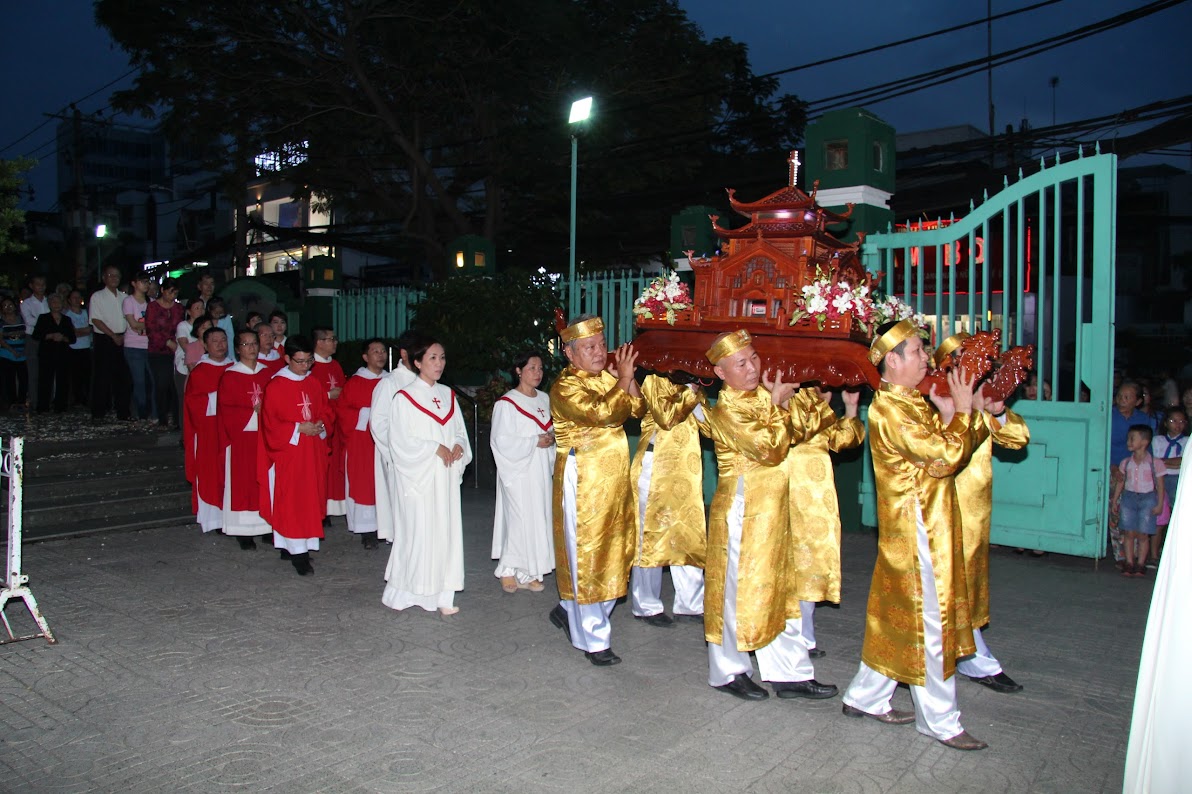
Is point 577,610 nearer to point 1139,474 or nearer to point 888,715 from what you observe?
point 888,715

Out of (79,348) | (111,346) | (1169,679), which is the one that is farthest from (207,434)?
(1169,679)

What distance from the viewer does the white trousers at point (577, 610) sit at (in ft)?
16.4

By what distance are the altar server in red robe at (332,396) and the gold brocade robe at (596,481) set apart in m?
3.53

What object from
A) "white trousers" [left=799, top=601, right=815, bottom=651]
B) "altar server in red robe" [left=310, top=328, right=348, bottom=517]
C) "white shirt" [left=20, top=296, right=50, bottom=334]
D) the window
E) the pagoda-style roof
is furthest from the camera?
"white shirt" [left=20, top=296, right=50, bottom=334]

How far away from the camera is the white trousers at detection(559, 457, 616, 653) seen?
4992mm

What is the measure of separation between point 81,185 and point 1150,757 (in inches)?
1083

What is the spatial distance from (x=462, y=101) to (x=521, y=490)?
12.6 metres

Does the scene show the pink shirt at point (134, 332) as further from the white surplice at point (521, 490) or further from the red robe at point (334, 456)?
the white surplice at point (521, 490)

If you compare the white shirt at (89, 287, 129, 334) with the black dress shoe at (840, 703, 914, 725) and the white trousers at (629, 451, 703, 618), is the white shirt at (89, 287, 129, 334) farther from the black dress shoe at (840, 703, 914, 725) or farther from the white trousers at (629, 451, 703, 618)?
the black dress shoe at (840, 703, 914, 725)

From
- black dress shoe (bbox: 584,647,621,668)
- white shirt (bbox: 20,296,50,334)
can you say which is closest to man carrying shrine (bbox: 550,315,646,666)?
black dress shoe (bbox: 584,647,621,668)

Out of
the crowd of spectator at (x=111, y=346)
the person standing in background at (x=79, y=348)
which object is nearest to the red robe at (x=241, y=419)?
the crowd of spectator at (x=111, y=346)

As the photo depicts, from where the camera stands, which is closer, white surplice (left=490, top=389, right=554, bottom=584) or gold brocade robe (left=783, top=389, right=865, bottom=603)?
gold brocade robe (left=783, top=389, right=865, bottom=603)

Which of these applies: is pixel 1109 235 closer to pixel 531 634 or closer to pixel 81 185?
pixel 531 634

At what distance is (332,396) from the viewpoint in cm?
830
